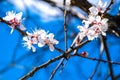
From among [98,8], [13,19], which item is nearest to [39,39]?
[13,19]

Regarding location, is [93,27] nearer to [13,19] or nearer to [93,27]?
[93,27]

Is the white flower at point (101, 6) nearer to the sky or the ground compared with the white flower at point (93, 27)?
nearer to the sky

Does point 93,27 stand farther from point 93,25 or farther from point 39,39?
point 39,39

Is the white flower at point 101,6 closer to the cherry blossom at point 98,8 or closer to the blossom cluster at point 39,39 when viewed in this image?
the cherry blossom at point 98,8

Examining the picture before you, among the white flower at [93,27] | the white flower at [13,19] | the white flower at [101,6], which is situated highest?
the white flower at [13,19]

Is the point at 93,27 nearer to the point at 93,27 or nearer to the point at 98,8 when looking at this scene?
the point at 93,27

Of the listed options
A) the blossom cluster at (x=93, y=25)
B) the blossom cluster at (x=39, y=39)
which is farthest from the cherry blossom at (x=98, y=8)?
the blossom cluster at (x=39, y=39)

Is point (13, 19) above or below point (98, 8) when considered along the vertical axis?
above

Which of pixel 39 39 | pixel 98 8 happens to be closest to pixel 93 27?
pixel 98 8

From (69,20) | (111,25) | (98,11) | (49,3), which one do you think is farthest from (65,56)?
(69,20)

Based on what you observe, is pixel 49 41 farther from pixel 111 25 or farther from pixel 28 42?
pixel 111 25

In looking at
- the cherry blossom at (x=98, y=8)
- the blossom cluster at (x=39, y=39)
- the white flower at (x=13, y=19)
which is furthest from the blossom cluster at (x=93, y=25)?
the white flower at (x=13, y=19)
